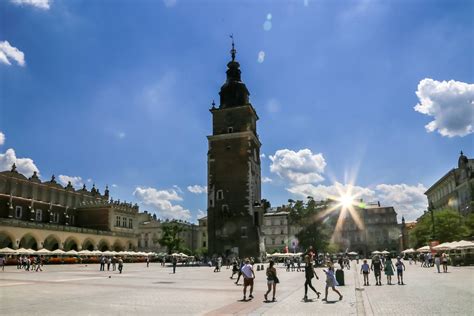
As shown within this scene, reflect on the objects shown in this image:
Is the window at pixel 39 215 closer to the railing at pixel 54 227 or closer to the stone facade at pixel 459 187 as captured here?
the railing at pixel 54 227

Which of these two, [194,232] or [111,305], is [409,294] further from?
[194,232]

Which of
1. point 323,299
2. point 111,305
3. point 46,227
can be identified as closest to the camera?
point 111,305

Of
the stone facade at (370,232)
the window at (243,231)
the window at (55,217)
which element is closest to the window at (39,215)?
the window at (55,217)

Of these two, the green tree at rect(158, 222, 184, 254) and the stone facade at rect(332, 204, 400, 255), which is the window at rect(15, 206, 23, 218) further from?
the stone facade at rect(332, 204, 400, 255)

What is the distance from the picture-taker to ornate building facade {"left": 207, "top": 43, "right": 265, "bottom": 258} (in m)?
58.9

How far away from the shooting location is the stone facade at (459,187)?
214 ft

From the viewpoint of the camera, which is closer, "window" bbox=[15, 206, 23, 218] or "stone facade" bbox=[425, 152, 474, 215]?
"window" bbox=[15, 206, 23, 218]

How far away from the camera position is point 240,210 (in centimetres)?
5950

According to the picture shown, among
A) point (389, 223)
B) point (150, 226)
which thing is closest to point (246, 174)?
point (150, 226)

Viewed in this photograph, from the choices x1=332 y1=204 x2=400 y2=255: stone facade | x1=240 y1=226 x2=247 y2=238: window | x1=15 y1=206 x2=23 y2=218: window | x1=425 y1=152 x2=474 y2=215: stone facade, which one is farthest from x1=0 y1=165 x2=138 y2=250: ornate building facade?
x1=332 y1=204 x2=400 y2=255: stone facade

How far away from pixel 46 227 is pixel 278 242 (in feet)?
210

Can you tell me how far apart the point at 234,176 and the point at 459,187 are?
4017cm

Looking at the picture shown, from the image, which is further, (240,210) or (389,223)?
(389,223)

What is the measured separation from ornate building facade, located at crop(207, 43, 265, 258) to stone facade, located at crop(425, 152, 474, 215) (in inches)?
1044
